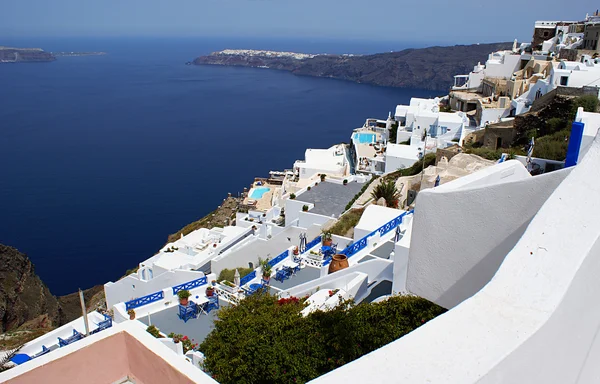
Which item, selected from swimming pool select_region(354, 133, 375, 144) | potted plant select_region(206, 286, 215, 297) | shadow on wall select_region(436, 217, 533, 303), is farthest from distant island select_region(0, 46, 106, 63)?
shadow on wall select_region(436, 217, 533, 303)

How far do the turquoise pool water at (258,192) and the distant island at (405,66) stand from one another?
288ft

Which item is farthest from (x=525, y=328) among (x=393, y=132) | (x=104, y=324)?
(x=393, y=132)

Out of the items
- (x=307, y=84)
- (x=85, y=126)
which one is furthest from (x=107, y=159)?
(x=307, y=84)

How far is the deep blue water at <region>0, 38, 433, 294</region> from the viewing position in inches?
1423

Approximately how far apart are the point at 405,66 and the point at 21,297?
118 metres

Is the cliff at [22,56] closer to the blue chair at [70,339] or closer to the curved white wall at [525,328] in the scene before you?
the blue chair at [70,339]

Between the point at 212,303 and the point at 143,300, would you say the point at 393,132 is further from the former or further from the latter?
the point at 143,300

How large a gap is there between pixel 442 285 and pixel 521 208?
77 cm

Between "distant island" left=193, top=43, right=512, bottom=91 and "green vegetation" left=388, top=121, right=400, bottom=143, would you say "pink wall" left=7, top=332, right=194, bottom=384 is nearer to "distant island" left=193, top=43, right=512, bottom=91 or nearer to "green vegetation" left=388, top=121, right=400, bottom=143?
"green vegetation" left=388, top=121, right=400, bottom=143

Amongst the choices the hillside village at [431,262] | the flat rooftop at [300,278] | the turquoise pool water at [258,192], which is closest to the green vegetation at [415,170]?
the hillside village at [431,262]

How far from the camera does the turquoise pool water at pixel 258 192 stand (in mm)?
31641

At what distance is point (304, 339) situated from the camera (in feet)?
24.3

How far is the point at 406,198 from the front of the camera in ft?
58.0

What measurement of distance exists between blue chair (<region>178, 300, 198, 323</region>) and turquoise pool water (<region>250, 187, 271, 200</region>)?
1938 cm
